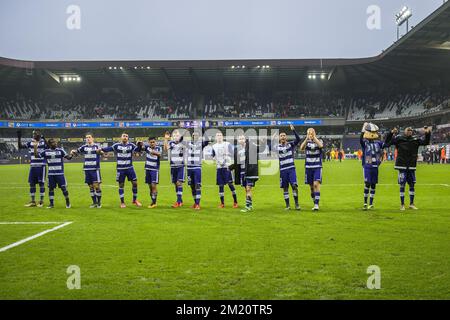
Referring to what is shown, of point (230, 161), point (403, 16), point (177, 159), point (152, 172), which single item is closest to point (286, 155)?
point (230, 161)

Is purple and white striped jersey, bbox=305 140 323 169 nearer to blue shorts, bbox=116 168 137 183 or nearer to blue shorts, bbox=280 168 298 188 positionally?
blue shorts, bbox=280 168 298 188

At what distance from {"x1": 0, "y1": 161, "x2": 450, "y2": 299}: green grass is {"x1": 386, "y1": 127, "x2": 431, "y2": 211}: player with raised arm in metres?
0.85

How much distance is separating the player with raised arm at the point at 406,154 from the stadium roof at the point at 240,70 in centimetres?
3750

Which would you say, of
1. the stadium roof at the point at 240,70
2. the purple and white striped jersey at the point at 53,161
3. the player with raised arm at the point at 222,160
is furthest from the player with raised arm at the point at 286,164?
the stadium roof at the point at 240,70

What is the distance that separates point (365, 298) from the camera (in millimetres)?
4688

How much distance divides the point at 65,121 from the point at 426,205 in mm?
61770

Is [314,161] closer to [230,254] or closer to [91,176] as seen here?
[230,254]

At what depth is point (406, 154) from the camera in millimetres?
12008

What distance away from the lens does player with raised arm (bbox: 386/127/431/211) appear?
11.9m

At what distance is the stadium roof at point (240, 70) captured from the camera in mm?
52719

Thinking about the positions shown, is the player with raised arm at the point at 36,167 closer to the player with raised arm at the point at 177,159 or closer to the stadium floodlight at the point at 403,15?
the player with raised arm at the point at 177,159

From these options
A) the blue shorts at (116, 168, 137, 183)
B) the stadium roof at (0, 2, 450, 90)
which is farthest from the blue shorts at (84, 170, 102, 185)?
the stadium roof at (0, 2, 450, 90)

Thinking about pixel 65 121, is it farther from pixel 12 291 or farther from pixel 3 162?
pixel 12 291
